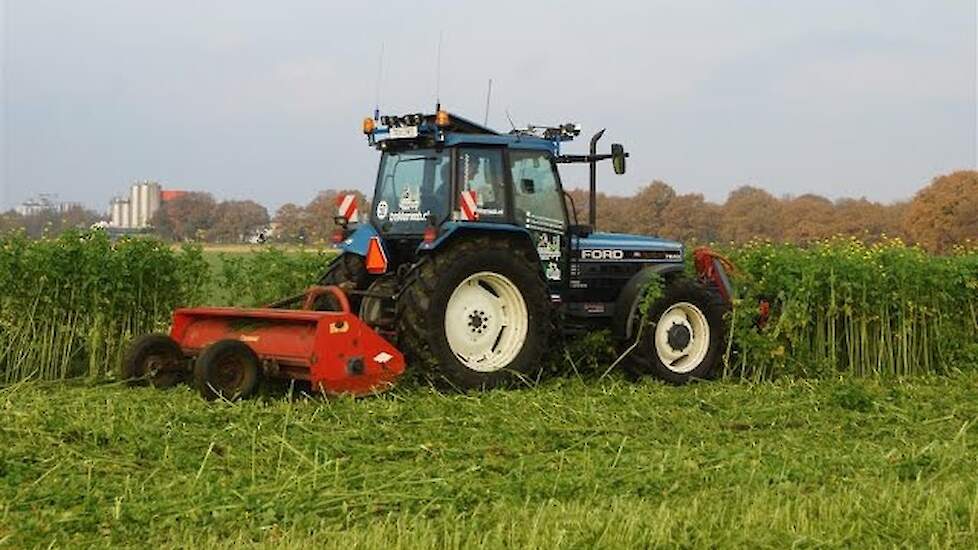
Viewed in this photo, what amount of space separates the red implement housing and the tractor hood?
8.00 feet

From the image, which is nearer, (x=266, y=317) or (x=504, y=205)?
(x=266, y=317)

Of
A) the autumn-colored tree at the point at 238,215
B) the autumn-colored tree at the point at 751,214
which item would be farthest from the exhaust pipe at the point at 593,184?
the autumn-colored tree at the point at 751,214

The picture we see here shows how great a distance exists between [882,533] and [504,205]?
17.6 ft

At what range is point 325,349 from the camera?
8.88 metres

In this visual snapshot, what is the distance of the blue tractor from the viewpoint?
9.56 meters

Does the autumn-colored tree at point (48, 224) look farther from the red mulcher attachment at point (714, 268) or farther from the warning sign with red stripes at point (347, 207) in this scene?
the red mulcher attachment at point (714, 268)

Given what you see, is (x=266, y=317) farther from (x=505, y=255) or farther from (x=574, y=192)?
(x=574, y=192)

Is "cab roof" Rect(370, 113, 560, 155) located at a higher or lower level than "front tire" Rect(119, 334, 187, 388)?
higher

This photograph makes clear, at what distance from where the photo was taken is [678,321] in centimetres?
1112

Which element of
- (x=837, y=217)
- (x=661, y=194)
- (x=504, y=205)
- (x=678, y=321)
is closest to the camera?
(x=504, y=205)

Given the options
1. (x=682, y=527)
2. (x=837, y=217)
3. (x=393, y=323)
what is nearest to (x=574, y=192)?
(x=393, y=323)

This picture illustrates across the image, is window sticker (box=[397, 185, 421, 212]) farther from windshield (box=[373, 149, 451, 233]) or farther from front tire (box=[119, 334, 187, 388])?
front tire (box=[119, 334, 187, 388])

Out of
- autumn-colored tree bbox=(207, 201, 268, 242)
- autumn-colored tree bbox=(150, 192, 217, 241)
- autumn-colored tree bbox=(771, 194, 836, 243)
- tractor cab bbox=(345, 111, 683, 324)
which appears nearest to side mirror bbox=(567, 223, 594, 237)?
tractor cab bbox=(345, 111, 683, 324)

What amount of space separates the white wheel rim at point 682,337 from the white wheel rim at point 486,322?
1581 mm
